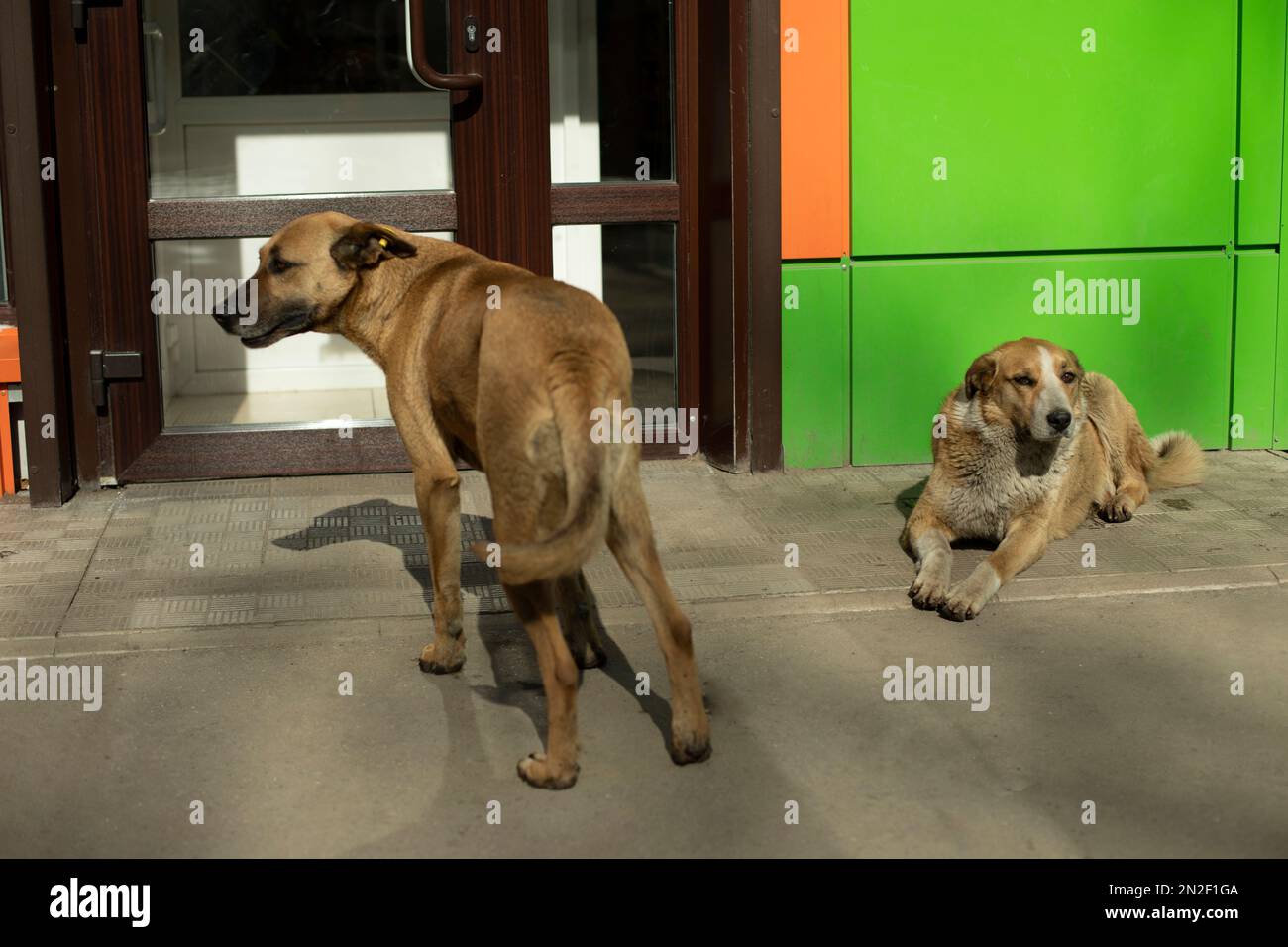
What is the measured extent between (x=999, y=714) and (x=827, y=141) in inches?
128

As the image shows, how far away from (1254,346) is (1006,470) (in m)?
2.19

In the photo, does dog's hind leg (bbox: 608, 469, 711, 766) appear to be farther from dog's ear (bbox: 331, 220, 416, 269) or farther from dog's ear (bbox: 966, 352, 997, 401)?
dog's ear (bbox: 966, 352, 997, 401)

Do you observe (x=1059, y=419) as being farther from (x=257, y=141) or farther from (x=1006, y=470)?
(x=257, y=141)

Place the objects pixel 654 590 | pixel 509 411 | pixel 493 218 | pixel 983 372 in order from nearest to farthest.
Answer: pixel 509 411
pixel 654 590
pixel 983 372
pixel 493 218

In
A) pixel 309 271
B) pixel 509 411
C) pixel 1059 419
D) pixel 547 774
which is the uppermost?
pixel 309 271

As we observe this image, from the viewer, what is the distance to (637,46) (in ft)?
23.0

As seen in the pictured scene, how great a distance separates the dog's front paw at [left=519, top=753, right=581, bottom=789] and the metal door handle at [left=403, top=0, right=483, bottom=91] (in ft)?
12.1

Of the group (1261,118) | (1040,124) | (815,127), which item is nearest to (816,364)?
(815,127)

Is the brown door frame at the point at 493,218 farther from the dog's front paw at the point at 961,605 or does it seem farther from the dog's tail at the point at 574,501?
the dog's tail at the point at 574,501

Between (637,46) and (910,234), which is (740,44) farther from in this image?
(910,234)

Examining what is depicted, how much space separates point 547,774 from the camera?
3883 mm

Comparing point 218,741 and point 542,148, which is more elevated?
point 542,148
